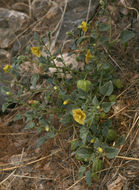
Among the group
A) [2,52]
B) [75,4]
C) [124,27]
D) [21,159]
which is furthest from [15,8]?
[21,159]

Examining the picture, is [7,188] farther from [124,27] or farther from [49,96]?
[124,27]

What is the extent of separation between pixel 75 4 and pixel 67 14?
0.40 feet

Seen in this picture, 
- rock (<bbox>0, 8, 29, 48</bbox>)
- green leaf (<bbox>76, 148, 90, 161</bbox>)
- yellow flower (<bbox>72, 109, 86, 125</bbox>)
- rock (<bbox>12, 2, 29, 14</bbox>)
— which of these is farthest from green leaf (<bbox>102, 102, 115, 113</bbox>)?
rock (<bbox>12, 2, 29, 14</bbox>)

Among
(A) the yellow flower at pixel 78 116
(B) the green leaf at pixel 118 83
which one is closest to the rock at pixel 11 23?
(B) the green leaf at pixel 118 83

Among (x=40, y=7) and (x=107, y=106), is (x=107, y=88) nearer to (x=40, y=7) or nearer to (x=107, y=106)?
(x=107, y=106)

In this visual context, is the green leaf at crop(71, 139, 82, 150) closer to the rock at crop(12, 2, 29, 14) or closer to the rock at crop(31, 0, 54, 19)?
the rock at crop(31, 0, 54, 19)

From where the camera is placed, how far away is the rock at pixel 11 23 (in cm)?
257

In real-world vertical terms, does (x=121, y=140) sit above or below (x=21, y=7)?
below

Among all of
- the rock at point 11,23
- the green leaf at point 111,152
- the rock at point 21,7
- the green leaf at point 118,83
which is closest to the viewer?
the green leaf at point 111,152

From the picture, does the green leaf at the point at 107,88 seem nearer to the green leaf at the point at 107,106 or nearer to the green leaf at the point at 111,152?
the green leaf at the point at 107,106

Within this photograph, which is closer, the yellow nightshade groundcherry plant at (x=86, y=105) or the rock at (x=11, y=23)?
the yellow nightshade groundcherry plant at (x=86, y=105)

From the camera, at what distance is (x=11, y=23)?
2.59 metres

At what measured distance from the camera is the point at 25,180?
1.79 metres

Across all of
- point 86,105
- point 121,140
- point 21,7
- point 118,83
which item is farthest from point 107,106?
point 21,7
